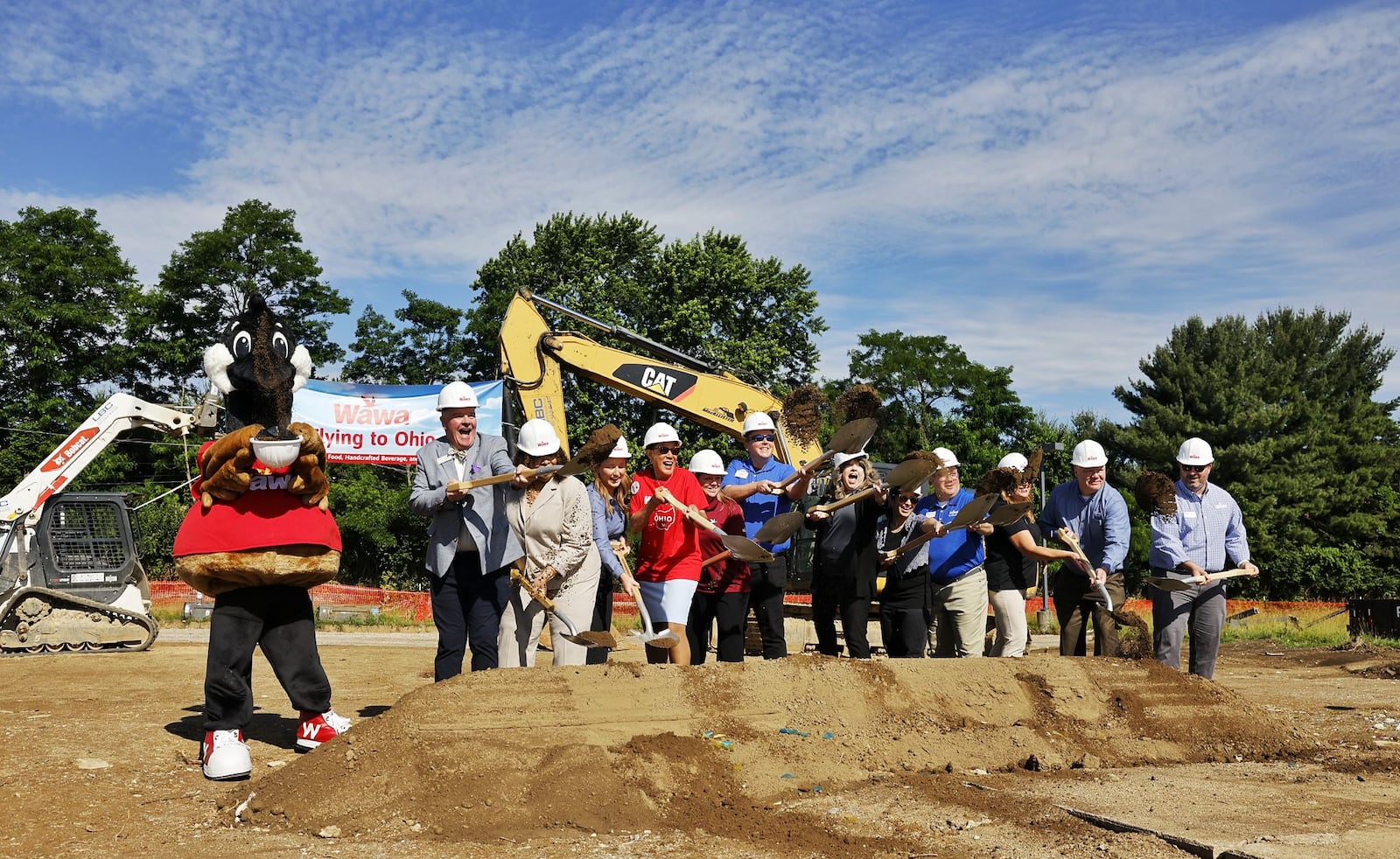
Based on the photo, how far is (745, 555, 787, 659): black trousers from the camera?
7270 mm

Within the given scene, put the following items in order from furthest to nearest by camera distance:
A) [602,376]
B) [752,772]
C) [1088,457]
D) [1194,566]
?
[602,376] < [1088,457] < [1194,566] < [752,772]

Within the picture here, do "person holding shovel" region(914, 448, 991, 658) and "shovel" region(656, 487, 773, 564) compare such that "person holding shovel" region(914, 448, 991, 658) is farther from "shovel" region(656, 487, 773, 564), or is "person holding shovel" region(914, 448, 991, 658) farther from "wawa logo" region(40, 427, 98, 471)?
"wawa logo" region(40, 427, 98, 471)

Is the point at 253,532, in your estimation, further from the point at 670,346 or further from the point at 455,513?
the point at 670,346

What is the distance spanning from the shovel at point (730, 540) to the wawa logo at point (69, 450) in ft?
29.9

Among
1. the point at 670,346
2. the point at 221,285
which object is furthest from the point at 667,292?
the point at 221,285

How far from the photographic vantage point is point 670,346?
36.1m

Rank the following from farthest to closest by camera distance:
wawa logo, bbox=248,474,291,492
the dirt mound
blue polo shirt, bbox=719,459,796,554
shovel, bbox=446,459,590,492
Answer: blue polo shirt, bbox=719,459,796,554
shovel, bbox=446,459,590,492
wawa logo, bbox=248,474,291,492
the dirt mound

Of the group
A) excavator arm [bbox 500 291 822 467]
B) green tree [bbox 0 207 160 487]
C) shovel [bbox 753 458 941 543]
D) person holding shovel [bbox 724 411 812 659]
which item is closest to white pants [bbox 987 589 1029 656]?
shovel [bbox 753 458 941 543]

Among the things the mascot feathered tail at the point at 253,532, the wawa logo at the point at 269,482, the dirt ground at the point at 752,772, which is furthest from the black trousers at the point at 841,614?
the wawa logo at the point at 269,482

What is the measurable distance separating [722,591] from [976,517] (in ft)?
5.58

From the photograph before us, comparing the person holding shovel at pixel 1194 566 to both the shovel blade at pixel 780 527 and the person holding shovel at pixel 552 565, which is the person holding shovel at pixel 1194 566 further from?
the person holding shovel at pixel 552 565

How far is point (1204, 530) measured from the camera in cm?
753

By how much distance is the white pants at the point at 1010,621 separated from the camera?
25.6 ft

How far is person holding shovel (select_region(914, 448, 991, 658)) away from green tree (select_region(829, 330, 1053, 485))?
34452 mm
